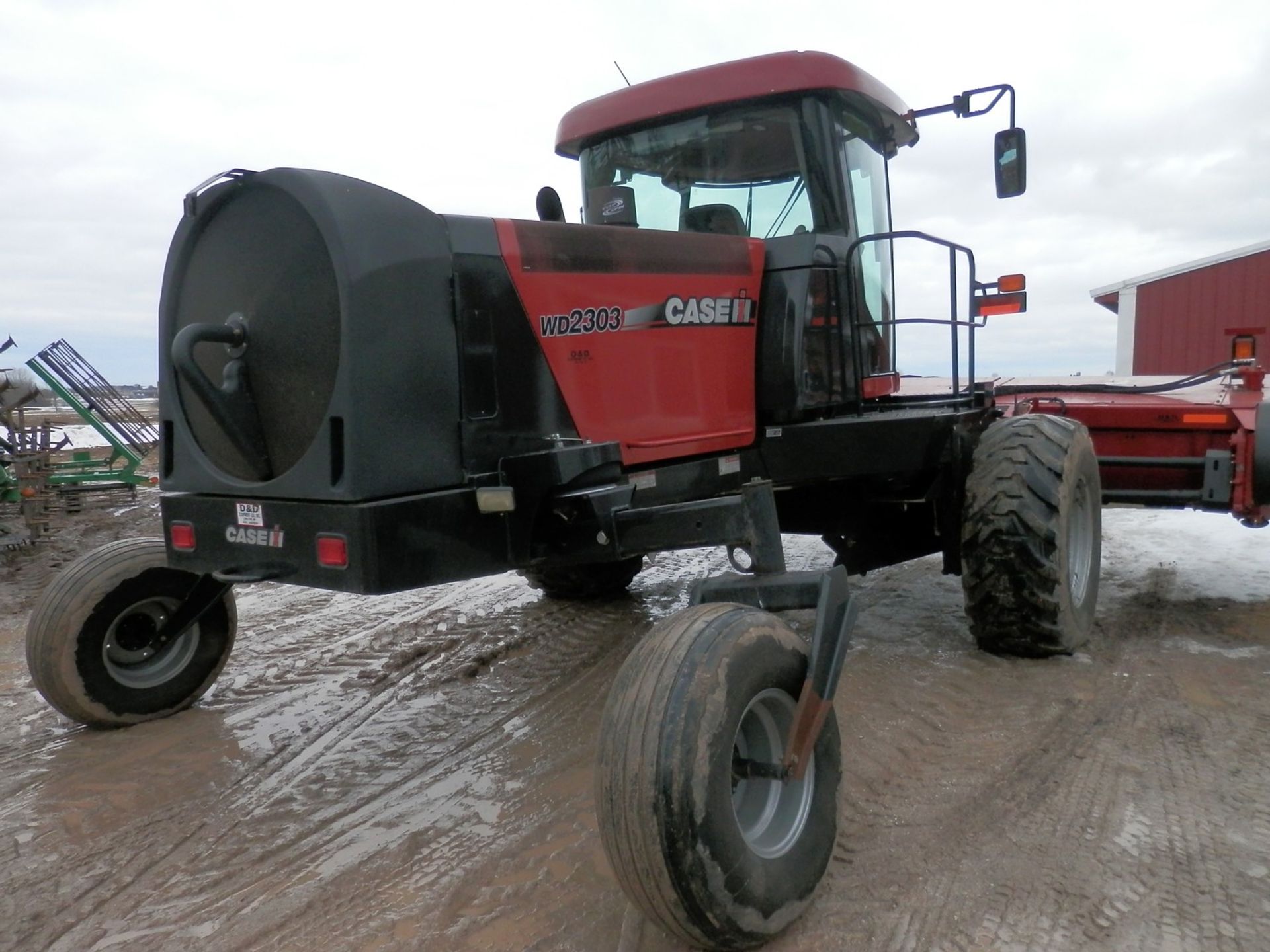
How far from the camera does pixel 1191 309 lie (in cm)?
1580

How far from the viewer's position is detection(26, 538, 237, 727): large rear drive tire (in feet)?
12.4

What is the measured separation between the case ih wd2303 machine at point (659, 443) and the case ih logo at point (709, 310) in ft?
0.05

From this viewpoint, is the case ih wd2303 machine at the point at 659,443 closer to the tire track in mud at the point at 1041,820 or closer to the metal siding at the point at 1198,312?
the tire track in mud at the point at 1041,820

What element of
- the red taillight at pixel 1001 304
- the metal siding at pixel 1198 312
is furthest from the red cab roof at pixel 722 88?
the metal siding at pixel 1198 312

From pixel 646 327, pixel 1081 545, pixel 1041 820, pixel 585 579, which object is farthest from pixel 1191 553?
pixel 646 327

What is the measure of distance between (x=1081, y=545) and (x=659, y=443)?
2385 mm

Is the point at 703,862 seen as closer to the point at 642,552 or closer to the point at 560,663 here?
the point at 642,552

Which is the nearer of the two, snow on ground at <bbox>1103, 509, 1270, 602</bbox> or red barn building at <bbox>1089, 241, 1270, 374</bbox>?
snow on ground at <bbox>1103, 509, 1270, 602</bbox>

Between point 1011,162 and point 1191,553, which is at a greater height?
point 1011,162

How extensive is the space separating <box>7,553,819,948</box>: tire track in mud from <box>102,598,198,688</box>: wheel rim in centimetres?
28

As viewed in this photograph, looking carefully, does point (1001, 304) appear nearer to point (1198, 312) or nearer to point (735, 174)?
point (735, 174)

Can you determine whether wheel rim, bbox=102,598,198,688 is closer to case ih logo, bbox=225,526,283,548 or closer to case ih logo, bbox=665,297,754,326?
case ih logo, bbox=225,526,283,548

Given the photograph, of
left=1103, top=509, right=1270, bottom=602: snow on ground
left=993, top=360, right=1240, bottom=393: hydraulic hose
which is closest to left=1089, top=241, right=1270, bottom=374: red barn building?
left=1103, top=509, right=1270, bottom=602: snow on ground

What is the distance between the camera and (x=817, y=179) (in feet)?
14.0
